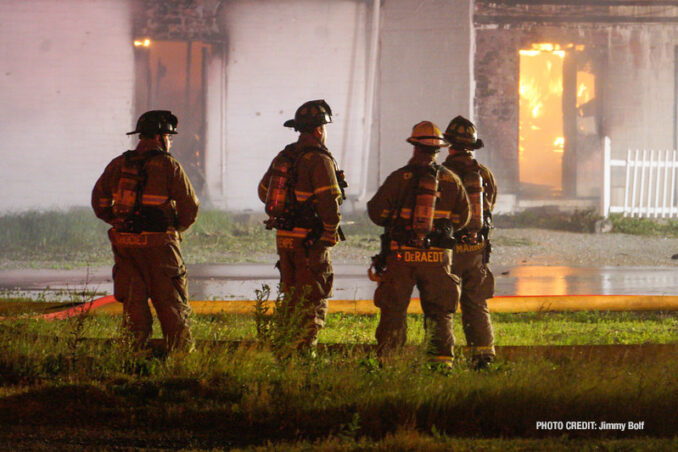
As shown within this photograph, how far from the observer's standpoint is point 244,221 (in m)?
16.3

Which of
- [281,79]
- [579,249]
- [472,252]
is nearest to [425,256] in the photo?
[472,252]

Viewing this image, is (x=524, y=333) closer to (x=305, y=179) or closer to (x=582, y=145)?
(x=305, y=179)

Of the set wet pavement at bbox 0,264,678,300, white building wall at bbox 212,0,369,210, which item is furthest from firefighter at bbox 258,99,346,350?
white building wall at bbox 212,0,369,210

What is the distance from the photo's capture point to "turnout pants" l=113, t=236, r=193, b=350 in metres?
5.34

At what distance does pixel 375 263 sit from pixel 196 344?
138 centimetres

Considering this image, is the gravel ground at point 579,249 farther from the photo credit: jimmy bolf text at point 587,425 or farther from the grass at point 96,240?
the photo credit: jimmy bolf text at point 587,425

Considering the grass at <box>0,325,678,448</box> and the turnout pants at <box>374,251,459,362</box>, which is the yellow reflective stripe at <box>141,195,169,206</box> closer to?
the grass at <box>0,325,678,448</box>

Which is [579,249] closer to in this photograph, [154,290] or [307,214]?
[307,214]

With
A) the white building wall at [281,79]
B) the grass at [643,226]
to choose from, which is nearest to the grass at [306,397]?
the grass at [643,226]

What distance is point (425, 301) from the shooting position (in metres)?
5.29

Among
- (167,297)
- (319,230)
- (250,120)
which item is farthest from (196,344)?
(250,120)

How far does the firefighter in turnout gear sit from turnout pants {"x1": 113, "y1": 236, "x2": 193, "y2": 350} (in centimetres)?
129

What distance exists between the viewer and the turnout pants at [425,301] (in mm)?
5242

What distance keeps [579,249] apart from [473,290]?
791 cm
